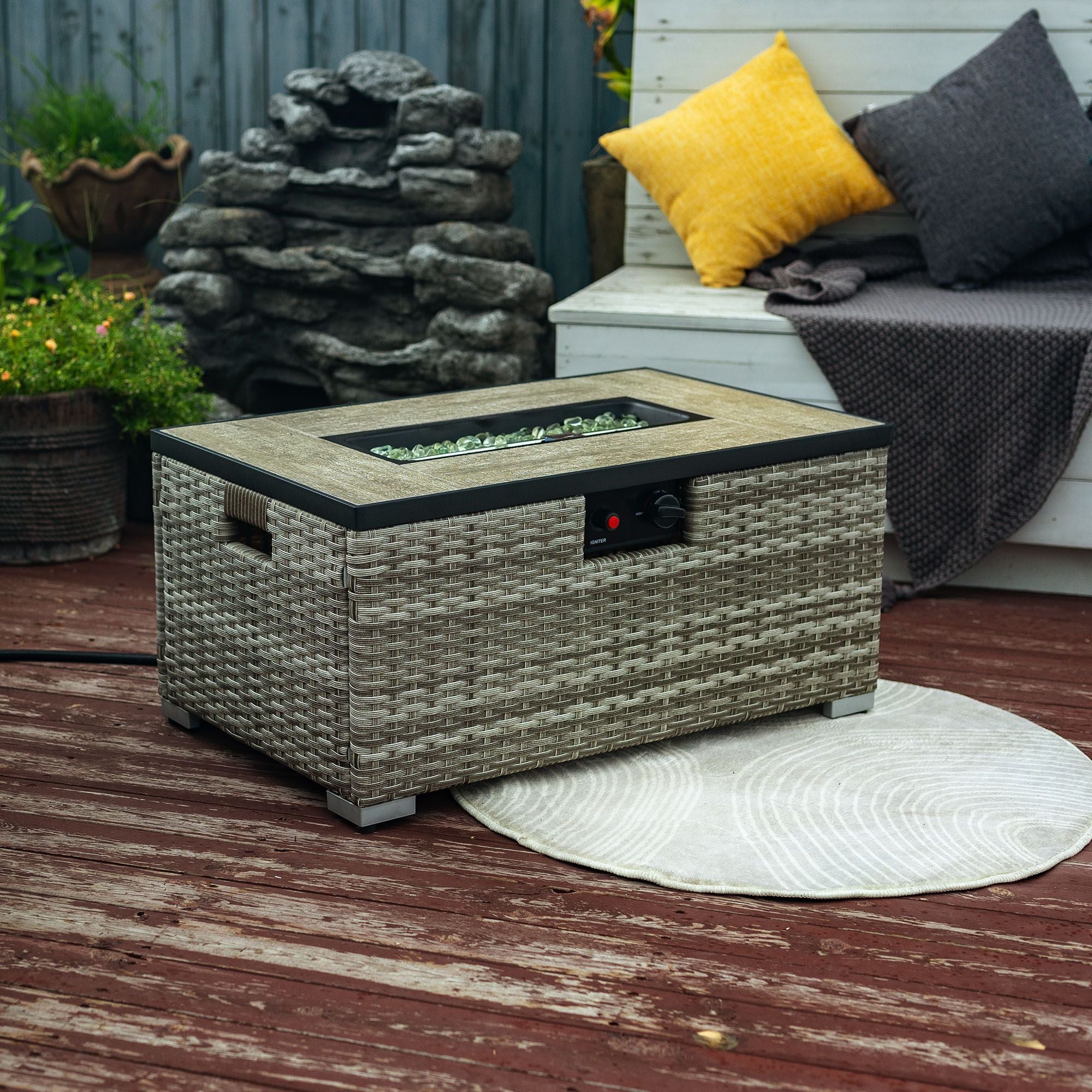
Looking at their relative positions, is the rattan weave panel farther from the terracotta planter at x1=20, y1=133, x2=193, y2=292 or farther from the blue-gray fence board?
the blue-gray fence board

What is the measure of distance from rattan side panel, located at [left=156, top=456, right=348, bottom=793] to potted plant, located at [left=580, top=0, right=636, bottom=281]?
199cm

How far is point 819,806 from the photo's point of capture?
198 centimetres

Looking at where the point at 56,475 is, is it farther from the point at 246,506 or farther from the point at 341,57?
the point at 341,57

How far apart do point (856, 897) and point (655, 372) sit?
45.0 inches

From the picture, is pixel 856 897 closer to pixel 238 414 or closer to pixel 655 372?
pixel 655 372

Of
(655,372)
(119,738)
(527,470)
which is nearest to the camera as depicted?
(527,470)

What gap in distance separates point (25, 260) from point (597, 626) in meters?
2.71

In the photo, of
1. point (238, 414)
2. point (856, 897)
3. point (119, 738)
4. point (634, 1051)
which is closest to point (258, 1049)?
point (634, 1051)

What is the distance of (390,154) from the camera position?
11.8ft

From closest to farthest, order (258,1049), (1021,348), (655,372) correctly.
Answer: (258,1049)
(655,372)
(1021,348)

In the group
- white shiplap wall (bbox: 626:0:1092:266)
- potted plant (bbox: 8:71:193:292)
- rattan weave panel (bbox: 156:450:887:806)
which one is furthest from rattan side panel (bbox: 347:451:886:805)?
potted plant (bbox: 8:71:193:292)

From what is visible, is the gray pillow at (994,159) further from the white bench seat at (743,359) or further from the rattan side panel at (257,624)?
the rattan side panel at (257,624)

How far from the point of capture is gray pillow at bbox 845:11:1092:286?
315cm

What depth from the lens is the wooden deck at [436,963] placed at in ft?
4.66
